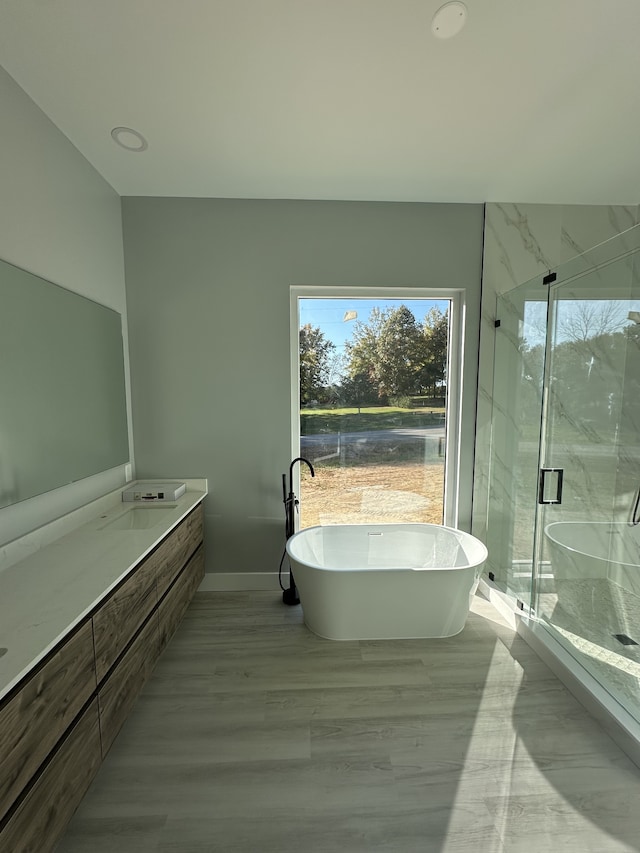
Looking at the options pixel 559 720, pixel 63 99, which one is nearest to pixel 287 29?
pixel 63 99

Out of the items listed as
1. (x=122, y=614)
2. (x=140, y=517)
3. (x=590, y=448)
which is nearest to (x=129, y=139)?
(x=140, y=517)

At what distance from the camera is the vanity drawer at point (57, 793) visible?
0.93 m

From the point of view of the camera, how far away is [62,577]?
4.54ft

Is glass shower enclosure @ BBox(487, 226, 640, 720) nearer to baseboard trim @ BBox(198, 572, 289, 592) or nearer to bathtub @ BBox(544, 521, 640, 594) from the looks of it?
bathtub @ BBox(544, 521, 640, 594)

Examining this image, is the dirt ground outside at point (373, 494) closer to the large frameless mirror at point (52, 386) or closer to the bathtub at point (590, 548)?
the bathtub at point (590, 548)

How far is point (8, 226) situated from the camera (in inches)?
59.7

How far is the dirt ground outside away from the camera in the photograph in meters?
2.86

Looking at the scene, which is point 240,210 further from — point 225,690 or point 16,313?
point 225,690

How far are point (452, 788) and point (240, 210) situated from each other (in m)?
3.27

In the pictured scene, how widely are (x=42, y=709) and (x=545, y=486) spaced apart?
8.47 ft

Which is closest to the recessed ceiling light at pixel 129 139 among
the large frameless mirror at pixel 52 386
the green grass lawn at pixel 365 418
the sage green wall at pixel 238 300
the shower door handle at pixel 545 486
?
the sage green wall at pixel 238 300

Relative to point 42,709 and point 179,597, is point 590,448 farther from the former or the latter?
point 42,709

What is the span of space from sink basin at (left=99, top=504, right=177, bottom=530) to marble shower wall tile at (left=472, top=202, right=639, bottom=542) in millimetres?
2341

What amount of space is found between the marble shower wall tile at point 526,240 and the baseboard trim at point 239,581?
1.85 meters
